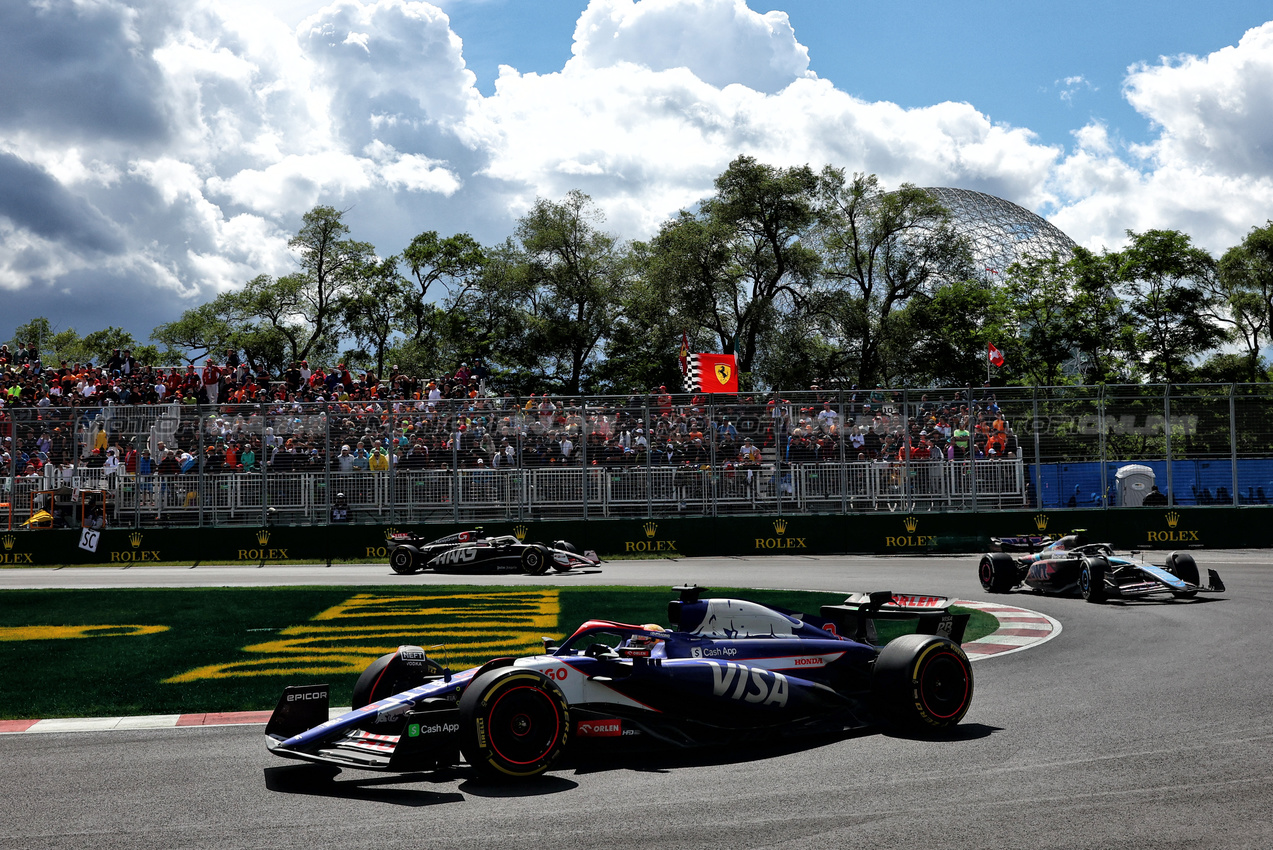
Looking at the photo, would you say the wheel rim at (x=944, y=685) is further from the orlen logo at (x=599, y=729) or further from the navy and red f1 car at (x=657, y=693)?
the orlen logo at (x=599, y=729)

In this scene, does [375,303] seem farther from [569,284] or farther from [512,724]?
[512,724]

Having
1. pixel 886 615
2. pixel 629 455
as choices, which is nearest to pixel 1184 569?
pixel 886 615

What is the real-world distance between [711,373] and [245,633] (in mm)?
24700

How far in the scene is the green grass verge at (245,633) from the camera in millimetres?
9016

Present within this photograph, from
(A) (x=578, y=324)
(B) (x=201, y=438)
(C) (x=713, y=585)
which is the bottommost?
(C) (x=713, y=585)

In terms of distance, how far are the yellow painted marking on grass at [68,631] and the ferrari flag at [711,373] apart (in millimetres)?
22186

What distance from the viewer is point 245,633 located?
1252cm

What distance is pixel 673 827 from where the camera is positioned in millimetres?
5016

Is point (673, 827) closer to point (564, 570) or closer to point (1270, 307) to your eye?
point (564, 570)

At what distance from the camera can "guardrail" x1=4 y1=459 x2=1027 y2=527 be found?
2366 centimetres

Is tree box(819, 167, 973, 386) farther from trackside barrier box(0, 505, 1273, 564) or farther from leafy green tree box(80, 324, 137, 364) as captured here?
leafy green tree box(80, 324, 137, 364)

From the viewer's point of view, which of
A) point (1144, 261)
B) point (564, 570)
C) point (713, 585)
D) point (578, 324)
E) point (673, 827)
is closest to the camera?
point (673, 827)

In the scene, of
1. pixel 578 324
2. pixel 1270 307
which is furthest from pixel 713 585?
pixel 1270 307

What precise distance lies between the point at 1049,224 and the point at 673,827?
329ft
